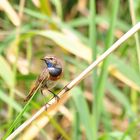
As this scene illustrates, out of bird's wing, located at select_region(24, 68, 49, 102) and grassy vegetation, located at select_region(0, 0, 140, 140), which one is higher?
grassy vegetation, located at select_region(0, 0, 140, 140)

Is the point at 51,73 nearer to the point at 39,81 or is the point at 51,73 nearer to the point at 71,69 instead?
the point at 39,81

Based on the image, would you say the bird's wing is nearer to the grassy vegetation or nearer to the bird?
the bird

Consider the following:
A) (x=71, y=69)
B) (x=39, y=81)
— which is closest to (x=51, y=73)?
(x=39, y=81)

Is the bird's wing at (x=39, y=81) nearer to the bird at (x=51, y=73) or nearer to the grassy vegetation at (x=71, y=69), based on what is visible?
the bird at (x=51, y=73)

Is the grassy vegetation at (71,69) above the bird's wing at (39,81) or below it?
above

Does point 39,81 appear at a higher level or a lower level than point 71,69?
lower

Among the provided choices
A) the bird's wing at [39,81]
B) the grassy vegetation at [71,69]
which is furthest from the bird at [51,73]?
the grassy vegetation at [71,69]

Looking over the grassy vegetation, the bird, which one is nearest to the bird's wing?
the bird

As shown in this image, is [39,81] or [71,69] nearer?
[39,81]

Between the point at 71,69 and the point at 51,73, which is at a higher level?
the point at 71,69
